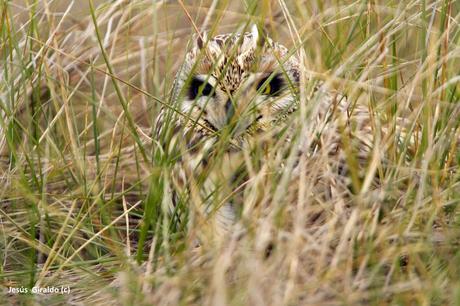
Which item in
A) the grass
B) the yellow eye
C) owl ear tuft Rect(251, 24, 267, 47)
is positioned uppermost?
owl ear tuft Rect(251, 24, 267, 47)

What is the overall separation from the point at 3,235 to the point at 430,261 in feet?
3.76

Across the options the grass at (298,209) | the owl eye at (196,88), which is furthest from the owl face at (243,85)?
the grass at (298,209)

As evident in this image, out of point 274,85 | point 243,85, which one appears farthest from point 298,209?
point 274,85

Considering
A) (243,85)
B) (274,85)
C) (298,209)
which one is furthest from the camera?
(274,85)

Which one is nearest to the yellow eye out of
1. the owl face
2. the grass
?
the owl face

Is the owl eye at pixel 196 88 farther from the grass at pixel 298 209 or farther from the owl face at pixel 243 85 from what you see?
the grass at pixel 298 209

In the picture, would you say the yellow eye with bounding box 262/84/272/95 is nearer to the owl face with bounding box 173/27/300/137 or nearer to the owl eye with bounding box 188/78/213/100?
the owl face with bounding box 173/27/300/137

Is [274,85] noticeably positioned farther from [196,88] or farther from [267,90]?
Result: [196,88]

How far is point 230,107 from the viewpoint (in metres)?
2.60

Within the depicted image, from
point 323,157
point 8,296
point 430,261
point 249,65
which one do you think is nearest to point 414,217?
point 430,261

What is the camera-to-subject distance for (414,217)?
2.05 metres

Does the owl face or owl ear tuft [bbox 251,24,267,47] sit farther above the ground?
owl ear tuft [bbox 251,24,267,47]

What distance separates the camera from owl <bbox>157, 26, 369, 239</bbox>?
2.46 m

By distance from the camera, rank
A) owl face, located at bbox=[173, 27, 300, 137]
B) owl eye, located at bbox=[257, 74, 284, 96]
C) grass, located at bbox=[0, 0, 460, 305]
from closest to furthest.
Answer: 1. grass, located at bbox=[0, 0, 460, 305]
2. owl face, located at bbox=[173, 27, 300, 137]
3. owl eye, located at bbox=[257, 74, 284, 96]
